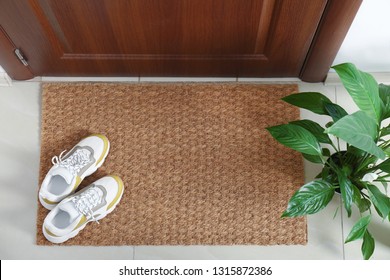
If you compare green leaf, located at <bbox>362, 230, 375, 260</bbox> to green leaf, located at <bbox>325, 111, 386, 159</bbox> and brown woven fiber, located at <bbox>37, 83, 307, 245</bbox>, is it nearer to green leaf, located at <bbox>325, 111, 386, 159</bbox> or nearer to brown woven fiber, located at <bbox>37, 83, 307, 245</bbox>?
brown woven fiber, located at <bbox>37, 83, 307, 245</bbox>

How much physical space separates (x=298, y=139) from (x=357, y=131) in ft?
0.79

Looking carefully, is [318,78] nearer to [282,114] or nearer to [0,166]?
[282,114]

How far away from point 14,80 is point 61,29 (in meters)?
0.37

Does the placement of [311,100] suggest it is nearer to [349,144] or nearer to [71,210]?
[349,144]

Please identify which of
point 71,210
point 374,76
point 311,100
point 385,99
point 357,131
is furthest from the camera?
point 374,76

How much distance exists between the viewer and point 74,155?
51.0 inches

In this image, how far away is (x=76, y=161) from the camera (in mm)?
1288

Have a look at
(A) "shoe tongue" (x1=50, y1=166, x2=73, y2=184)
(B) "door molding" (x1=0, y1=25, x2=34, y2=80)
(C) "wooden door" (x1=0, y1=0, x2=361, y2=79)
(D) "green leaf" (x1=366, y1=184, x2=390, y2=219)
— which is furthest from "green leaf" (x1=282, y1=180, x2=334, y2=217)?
(B) "door molding" (x1=0, y1=25, x2=34, y2=80)

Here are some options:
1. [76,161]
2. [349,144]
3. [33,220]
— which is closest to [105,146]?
[76,161]

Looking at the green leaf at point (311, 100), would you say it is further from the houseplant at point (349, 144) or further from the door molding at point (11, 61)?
the door molding at point (11, 61)

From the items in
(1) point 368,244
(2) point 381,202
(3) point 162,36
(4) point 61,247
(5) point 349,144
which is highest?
(3) point 162,36

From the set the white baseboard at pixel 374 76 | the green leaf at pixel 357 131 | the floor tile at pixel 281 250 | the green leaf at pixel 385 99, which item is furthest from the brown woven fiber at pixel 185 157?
the green leaf at pixel 357 131

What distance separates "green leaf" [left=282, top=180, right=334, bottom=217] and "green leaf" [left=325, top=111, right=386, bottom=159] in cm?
24
